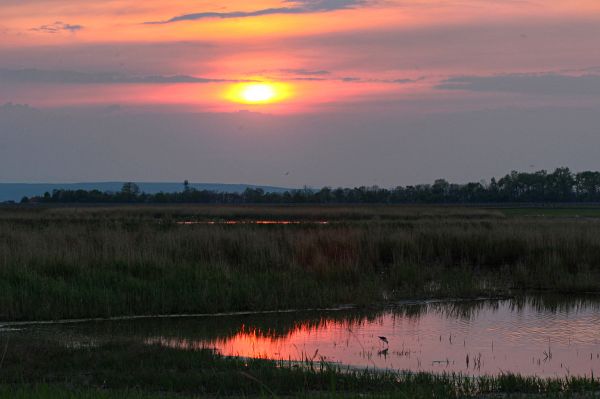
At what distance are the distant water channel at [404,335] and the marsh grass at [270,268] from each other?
953 millimetres

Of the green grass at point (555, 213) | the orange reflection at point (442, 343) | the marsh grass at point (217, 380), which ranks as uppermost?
the green grass at point (555, 213)

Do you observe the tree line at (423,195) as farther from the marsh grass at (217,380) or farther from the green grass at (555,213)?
the marsh grass at (217,380)

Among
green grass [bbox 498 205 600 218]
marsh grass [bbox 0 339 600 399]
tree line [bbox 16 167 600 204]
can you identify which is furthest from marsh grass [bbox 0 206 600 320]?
Result: tree line [bbox 16 167 600 204]

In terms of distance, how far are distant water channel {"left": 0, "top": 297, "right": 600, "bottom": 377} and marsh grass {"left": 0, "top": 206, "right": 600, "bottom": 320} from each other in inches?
37.5

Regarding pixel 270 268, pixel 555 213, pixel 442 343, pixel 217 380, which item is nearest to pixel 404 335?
pixel 442 343

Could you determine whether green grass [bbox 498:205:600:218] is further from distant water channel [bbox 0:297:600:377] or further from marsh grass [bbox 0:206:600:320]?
distant water channel [bbox 0:297:600:377]

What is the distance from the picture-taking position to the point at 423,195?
159625 millimetres

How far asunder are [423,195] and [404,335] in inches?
5753

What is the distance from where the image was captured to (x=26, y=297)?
17.0 metres

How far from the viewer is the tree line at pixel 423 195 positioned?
151 m

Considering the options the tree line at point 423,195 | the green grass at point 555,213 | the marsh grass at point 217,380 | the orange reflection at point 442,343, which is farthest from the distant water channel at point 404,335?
the tree line at point 423,195

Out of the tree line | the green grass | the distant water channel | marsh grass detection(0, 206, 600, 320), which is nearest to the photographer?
the distant water channel

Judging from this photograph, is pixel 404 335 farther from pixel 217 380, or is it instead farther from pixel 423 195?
pixel 423 195

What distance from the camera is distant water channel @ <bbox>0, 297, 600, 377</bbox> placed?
1289cm
